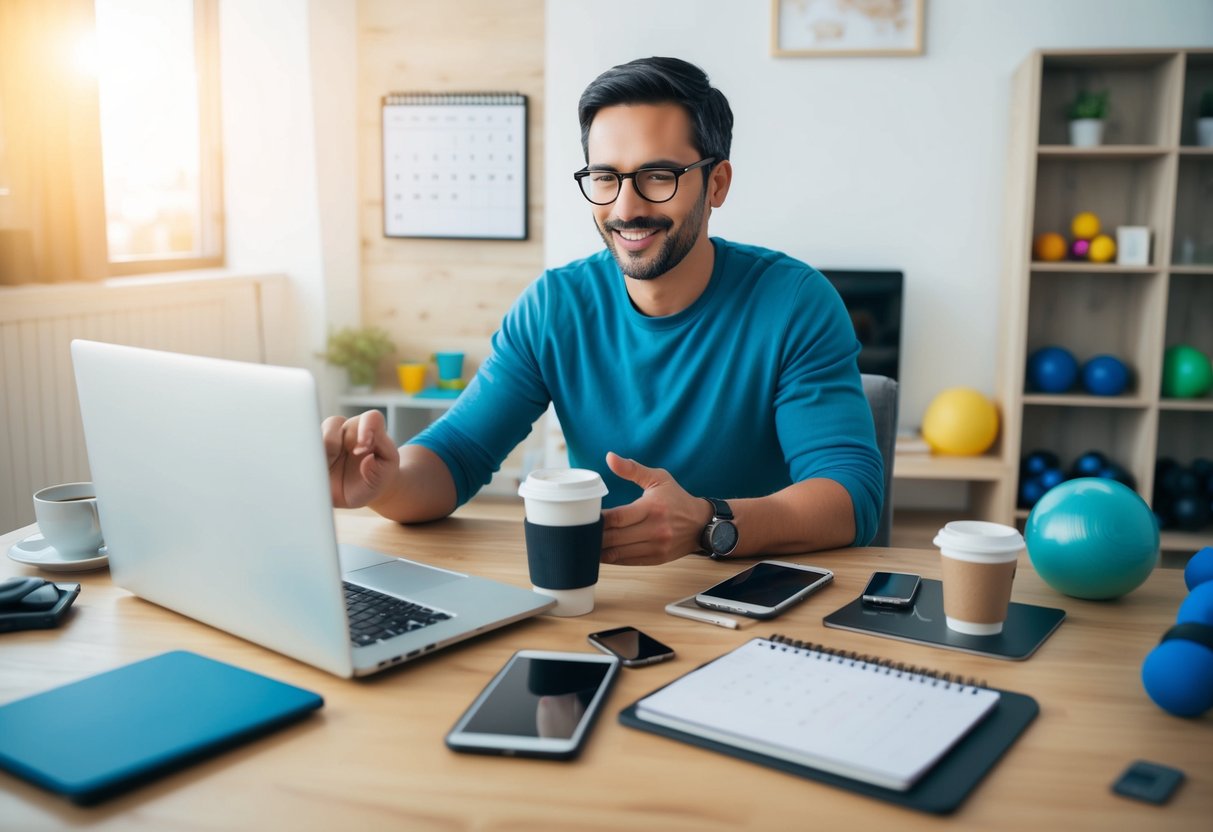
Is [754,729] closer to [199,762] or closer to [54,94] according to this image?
[199,762]

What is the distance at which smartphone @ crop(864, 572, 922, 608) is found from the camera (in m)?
1.02

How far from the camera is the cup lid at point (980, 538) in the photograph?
0.90 meters

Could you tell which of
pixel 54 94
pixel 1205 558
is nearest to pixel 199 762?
pixel 1205 558

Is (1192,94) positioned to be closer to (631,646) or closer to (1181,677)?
(1181,677)

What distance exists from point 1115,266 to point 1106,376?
36 centimetres

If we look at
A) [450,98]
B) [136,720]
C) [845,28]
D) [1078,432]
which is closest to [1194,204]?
[1078,432]

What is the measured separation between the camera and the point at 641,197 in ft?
4.99

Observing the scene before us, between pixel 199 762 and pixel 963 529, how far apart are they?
0.66 meters

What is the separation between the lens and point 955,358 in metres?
3.61

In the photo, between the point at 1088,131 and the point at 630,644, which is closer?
the point at 630,644

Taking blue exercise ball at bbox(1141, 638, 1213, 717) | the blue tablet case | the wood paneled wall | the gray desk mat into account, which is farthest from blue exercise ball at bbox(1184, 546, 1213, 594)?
the wood paneled wall

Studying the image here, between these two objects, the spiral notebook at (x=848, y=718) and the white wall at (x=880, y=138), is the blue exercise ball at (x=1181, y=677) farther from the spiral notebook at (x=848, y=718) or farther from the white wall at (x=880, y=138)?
the white wall at (x=880, y=138)

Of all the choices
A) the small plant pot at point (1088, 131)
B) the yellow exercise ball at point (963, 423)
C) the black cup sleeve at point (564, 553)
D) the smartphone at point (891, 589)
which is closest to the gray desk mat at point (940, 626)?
the smartphone at point (891, 589)

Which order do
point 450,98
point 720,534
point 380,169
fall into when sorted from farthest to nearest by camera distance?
1. point 380,169
2. point 450,98
3. point 720,534
